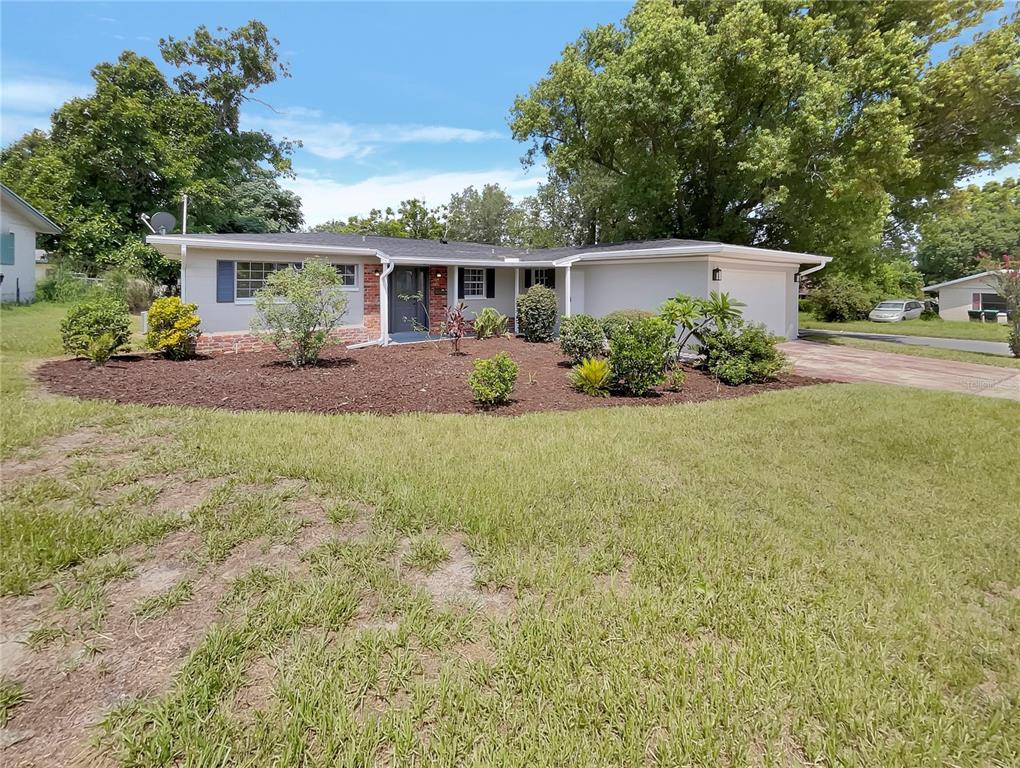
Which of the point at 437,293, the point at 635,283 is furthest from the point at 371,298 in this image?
the point at 635,283

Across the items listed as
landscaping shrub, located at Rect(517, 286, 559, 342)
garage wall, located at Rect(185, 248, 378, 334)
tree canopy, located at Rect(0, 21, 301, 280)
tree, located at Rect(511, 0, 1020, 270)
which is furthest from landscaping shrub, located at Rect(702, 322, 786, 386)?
tree canopy, located at Rect(0, 21, 301, 280)

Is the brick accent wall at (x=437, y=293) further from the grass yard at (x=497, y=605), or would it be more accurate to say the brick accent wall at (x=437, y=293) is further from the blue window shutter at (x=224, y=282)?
the grass yard at (x=497, y=605)

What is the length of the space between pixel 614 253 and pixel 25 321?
55.9ft

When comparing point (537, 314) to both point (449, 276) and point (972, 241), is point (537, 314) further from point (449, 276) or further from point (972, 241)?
point (972, 241)

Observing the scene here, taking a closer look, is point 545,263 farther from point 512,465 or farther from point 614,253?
point 512,465

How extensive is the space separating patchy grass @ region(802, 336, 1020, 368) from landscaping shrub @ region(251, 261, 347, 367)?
51.3 feet

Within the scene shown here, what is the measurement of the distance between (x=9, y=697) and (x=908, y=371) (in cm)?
1454

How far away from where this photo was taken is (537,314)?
49.6 ft

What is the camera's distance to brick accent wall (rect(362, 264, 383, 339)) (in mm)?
14669

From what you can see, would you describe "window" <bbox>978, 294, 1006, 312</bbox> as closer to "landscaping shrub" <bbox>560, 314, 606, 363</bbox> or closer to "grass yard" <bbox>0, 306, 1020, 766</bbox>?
"landscaping shrub" <bbox>560, 314, 606, 363</bbox>

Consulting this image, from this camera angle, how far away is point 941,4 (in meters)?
16.9

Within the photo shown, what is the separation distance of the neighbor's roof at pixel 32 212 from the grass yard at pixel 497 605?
68.9ft

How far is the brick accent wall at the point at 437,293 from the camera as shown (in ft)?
53.9

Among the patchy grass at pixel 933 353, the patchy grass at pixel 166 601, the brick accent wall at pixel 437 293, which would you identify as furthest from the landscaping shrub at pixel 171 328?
the patchy grass at pixel 933 353
